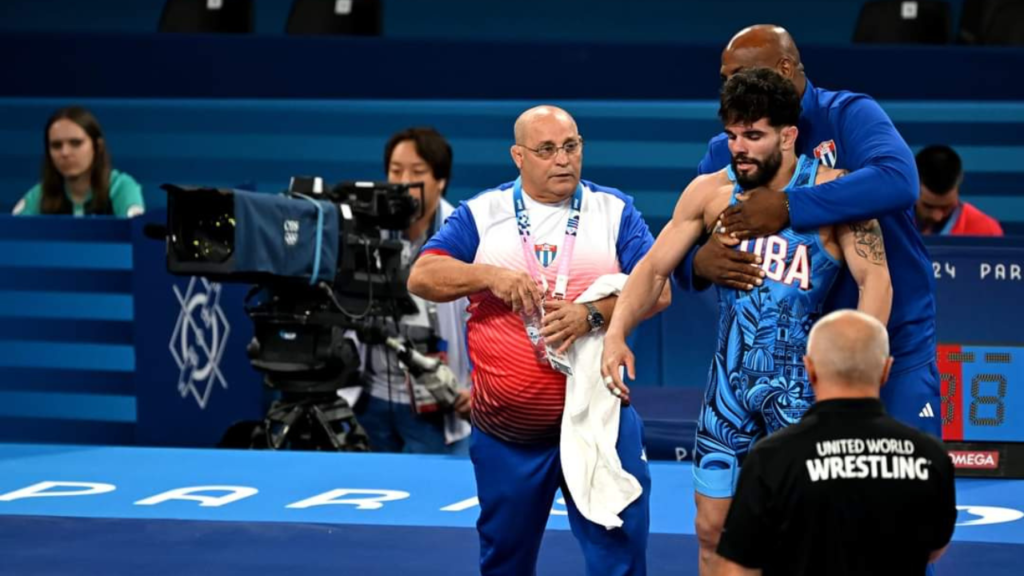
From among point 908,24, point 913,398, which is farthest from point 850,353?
point 908,24

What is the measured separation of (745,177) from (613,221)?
605 millimetres

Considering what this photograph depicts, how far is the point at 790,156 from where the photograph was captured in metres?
3.98

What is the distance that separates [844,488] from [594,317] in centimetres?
141

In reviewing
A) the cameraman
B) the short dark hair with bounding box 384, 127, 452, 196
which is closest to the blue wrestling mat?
the cameraman

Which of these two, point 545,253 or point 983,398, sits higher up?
point 545,253

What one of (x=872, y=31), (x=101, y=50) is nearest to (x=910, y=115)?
(x=872, y=31)

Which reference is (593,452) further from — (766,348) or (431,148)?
(431,148)

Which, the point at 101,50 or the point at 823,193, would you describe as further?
the point at 101,50

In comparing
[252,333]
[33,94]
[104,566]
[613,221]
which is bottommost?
[104,566]

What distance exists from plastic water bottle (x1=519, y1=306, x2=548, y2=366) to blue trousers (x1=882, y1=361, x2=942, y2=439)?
35.1 inches

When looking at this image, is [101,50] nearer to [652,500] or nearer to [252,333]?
[252,333]

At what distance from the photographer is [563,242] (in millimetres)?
4383

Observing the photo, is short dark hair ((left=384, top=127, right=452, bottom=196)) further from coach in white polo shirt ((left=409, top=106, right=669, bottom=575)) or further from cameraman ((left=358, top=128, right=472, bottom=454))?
coach in white polo shirt ((left=409, top=106, right=669, bottom=575))

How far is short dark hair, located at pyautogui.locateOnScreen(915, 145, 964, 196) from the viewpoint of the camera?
760 cm
